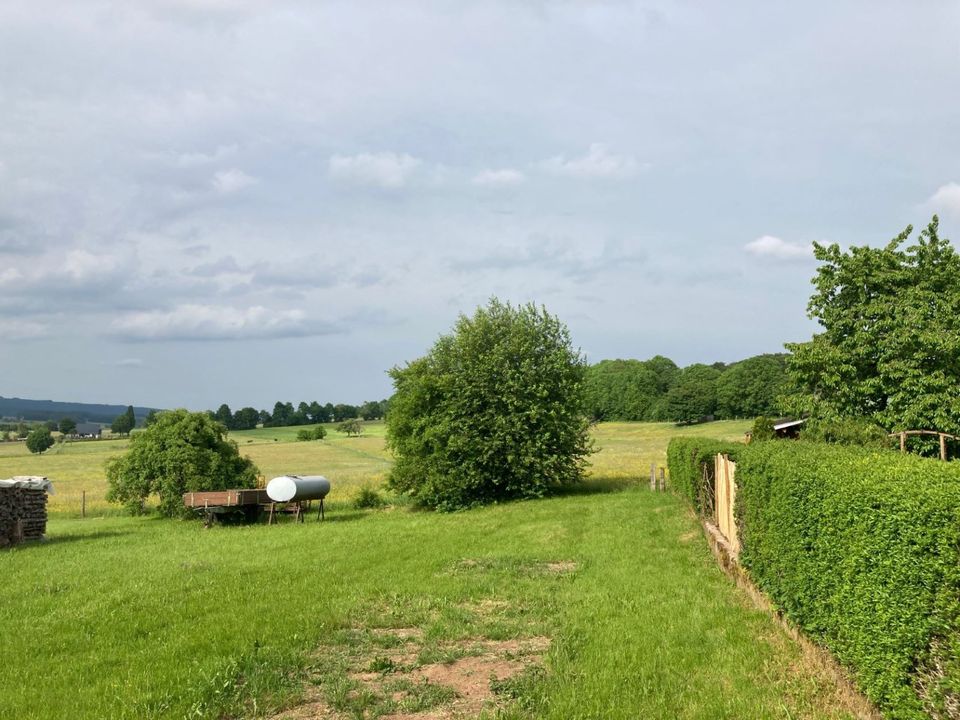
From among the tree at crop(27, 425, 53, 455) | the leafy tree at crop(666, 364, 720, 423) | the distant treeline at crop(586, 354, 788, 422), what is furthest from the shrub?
the tree at crop(27, 425, 53, 455)

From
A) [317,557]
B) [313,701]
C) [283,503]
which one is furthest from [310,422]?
[313,701]

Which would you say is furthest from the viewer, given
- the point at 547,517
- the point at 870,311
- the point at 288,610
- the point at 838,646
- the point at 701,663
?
the point at 870,311

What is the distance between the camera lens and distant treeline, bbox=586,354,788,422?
103 meters

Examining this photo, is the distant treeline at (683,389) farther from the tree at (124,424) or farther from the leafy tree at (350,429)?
the tree at (124,424)

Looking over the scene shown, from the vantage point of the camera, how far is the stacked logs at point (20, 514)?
20953 mm

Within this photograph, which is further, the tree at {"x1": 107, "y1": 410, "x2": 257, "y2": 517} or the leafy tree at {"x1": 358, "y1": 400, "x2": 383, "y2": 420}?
the leafy tree at {"x1": 358, "y1": 400, "x2": 383, "y2": 420}

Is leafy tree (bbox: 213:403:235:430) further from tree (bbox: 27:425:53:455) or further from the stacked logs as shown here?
the stacked logs

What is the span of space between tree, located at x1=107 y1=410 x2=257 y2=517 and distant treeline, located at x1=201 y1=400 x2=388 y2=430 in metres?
107

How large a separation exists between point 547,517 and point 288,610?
1343 cm

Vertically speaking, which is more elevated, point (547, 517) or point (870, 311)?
point (870, 311)

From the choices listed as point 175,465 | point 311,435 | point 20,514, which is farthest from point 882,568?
point 311,435

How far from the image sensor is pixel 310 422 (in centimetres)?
14050

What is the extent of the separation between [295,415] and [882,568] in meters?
144

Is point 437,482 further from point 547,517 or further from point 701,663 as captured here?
point 701,663
